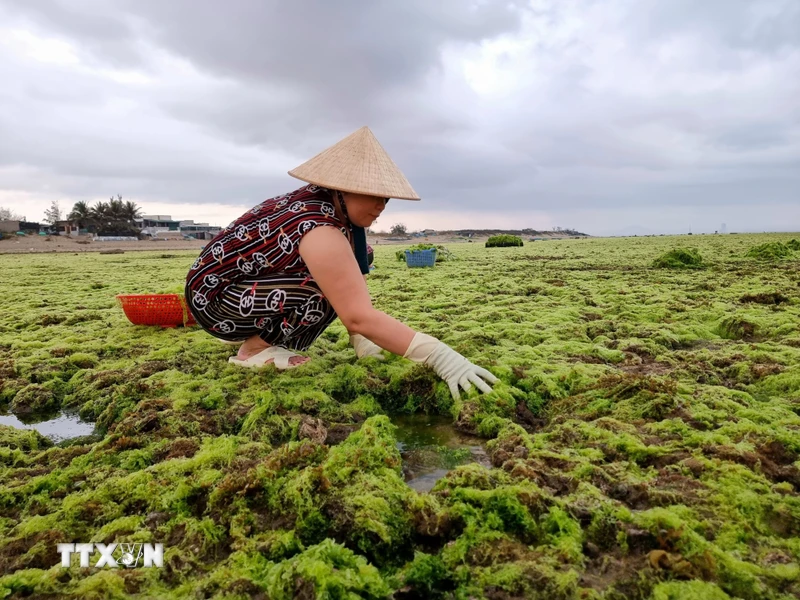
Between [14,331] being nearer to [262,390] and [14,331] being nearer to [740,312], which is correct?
[262,390]

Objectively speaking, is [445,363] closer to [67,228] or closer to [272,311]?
[272,311]

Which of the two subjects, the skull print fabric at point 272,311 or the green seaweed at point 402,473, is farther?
the skull print fabric at point 272,311

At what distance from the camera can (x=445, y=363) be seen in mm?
2965

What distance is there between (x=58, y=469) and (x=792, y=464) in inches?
122

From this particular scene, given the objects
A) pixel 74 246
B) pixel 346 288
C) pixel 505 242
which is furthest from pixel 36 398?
pixel 74 246

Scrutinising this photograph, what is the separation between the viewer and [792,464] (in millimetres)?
2002

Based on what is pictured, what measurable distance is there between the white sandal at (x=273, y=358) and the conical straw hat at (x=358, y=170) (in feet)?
4.09

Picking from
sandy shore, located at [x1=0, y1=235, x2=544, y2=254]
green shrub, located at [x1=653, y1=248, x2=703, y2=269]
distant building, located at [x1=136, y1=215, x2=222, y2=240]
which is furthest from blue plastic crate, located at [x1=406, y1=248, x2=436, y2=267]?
distant building, located at [x1=136, y1=215, x2=222, y2=240]

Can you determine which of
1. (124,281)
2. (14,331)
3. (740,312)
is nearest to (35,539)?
(14,331)

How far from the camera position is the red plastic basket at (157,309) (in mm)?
4770

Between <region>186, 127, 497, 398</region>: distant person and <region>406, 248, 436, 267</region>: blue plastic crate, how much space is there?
8.50 meters

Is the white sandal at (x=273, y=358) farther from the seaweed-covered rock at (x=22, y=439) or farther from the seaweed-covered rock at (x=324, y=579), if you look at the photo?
the seaweed-covered rock at (x=324, y=579)

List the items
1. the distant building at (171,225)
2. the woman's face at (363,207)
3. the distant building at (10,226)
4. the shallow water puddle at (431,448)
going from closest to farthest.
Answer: the shallow water puddle at (431,448) < the woman's face at (363,207) < the distant building at (10,226) < the distant building at (171,225)

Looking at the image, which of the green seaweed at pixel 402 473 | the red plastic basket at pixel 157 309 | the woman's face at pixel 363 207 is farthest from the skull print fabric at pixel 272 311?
the red plastic basket at pixel 157 309
